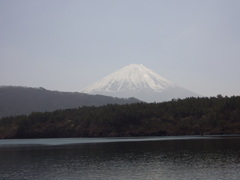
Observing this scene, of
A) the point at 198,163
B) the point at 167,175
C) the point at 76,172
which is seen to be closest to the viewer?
the point at 167,175

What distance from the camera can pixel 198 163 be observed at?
7506 cm

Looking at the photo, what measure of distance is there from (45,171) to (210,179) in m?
34.1

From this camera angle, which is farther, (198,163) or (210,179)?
(198,163)

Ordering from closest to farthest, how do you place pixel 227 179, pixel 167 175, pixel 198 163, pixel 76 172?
1. pixel 227 179
2. pixel 167 175
3. pixel 76 172
4. pixel 198 163

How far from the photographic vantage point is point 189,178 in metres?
57.5

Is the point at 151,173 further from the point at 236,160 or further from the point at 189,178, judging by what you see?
the point at 236,160

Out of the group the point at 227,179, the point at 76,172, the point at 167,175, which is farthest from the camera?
the point at 76,172

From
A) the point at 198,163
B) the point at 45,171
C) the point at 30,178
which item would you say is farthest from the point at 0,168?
the point at 198,163

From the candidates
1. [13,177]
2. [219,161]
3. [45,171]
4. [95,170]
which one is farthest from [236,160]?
[13,177]

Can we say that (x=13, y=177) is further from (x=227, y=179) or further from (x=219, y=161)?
(x=219, y=161)

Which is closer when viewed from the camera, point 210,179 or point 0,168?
point 210,179

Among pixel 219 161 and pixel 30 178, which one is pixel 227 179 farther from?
pixel 30 178

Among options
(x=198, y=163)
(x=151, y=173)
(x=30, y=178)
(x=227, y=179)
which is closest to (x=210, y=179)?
(x=227, y=179)

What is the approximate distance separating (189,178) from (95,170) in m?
21.8
